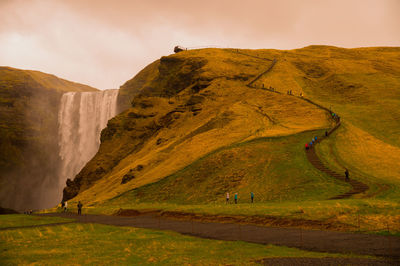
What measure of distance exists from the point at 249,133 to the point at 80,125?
62.2 metres

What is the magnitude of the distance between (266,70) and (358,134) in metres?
44.9

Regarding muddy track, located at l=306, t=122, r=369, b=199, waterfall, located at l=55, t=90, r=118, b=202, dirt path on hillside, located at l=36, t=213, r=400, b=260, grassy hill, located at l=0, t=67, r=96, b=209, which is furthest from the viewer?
waterfall, located at l=55, t=90, r=118, b=202

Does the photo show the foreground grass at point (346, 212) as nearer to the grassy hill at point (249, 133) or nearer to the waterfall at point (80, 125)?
the grassy hill at point (249, 133)

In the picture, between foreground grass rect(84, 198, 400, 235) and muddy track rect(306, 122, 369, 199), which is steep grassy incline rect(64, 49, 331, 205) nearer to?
muddy track rect(306, 122, 369, 199)

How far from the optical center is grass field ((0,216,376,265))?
15.6 meters

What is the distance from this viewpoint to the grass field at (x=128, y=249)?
15641 millimetres

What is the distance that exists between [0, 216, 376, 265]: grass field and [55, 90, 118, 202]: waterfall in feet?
239

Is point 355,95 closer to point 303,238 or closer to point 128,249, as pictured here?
point 303,238

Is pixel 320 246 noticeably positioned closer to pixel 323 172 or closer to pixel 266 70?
pixel 323 172

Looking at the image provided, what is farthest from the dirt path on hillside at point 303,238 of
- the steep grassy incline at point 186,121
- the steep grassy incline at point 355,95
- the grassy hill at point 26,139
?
the grassy hill at point 26,139

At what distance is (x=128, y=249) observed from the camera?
1820 centimetres

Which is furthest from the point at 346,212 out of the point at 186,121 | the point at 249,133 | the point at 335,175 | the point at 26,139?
the point at 26,139

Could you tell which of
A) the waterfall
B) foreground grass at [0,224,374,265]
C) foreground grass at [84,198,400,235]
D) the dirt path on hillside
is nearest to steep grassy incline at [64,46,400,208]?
foreground grass at [84,198,400,235]

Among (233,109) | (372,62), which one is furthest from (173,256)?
(372,62)
